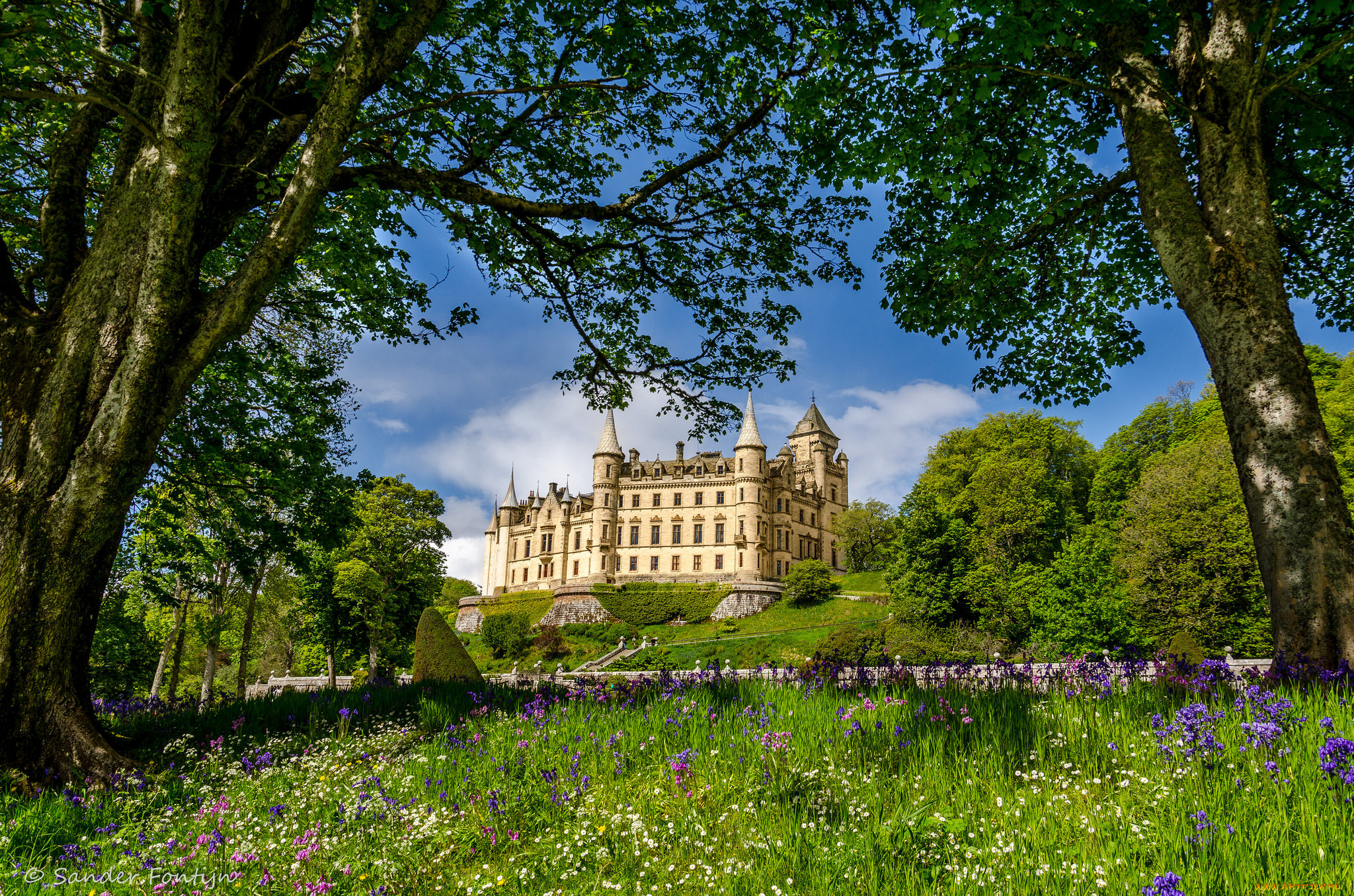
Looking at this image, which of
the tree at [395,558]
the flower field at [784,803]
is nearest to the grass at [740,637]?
the tree at [395,558]

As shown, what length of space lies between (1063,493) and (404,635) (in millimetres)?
37275

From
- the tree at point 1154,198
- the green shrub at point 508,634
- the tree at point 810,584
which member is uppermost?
the tree at point 1154,198

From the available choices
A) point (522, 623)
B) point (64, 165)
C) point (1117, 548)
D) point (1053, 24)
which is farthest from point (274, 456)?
point (522, 623)

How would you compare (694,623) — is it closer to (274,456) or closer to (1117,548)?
(1117,548)

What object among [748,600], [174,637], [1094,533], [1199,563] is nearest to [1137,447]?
[1094,533]

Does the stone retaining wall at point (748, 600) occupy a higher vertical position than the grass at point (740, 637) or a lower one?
higher

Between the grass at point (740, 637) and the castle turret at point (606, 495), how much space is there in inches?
575

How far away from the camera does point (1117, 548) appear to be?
96.4ft

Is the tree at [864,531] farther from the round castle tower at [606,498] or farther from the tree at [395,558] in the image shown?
the tree at [395,558]

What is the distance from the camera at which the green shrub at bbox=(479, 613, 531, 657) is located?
5253 cm

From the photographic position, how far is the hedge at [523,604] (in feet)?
213

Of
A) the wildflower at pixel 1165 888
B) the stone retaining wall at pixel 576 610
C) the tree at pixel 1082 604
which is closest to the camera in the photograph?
the wildflower at pixel 1165 888

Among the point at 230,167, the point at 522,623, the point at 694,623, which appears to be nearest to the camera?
the point at 230,167

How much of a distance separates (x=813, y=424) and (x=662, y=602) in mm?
33288
